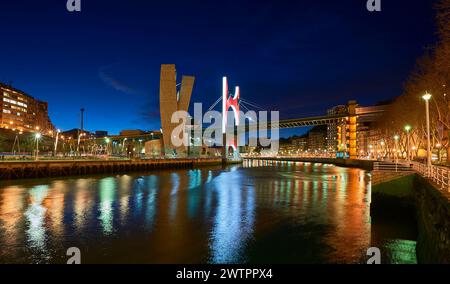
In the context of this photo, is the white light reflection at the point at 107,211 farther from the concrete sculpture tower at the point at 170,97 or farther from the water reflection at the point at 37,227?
the concrete sculpture tower at the point at 170,97

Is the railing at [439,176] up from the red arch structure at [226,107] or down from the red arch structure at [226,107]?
down

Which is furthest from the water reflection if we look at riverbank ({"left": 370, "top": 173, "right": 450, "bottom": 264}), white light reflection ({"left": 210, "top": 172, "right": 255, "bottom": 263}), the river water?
riverbank ({"left": 370, "top": 173, "right": 450, "bottom": 264})

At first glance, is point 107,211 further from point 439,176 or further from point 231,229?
point 439,176

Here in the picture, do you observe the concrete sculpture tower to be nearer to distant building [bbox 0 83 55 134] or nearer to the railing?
distant building [bbox 0 83 55 134]

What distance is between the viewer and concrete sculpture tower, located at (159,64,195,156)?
75125 mm

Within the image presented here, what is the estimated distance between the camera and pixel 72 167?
1684 inches

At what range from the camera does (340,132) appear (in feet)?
390

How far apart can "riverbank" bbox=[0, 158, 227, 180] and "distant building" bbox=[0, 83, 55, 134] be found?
2656 inches

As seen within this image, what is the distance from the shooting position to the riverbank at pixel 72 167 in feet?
117

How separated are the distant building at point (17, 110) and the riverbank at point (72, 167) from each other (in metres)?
67.5

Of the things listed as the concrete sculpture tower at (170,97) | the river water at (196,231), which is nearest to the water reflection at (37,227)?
the river water at (196,231)
